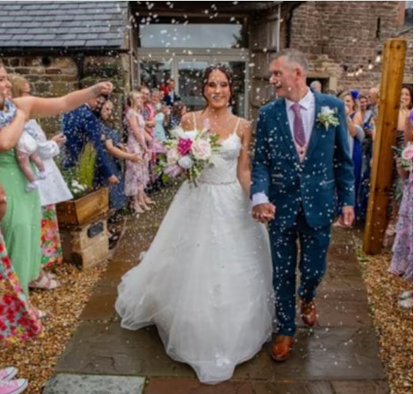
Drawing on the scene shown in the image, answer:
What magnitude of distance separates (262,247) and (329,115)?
112 centimetres

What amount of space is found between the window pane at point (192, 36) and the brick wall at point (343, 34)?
136cm

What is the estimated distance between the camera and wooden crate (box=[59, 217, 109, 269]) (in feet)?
16.8

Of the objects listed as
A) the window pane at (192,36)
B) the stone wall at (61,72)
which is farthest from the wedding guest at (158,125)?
the window pane at (192,36)

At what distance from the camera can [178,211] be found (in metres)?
3.79

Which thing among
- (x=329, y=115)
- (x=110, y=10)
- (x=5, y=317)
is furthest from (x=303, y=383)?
(x=110, y=10)

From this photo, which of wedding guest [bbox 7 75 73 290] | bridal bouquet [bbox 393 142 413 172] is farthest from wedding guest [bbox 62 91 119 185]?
bridal bouquet [bbox 393 142 413 172]

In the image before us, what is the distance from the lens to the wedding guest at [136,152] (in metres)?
7.32

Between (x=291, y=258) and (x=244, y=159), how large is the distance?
2.80 ft

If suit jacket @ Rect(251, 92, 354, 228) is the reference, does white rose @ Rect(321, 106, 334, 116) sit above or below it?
above

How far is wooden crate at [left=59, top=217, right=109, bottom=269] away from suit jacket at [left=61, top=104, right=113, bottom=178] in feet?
2.64

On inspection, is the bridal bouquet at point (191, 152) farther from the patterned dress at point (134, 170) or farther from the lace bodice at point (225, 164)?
the patterned dress at point (134, 170)

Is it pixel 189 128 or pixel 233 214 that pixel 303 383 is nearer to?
pixel 233 214

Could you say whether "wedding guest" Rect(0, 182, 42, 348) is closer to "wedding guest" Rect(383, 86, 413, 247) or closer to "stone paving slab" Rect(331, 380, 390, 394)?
"stone paving slab" Rect(331, 380, 390, 394)

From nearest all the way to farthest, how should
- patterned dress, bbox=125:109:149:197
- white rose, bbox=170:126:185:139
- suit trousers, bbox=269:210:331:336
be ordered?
suit trousers, bbox=269:210:331:336 < white rose, bbox=170:126:185:139 < patterned dress, bbox=125:109:149:197
